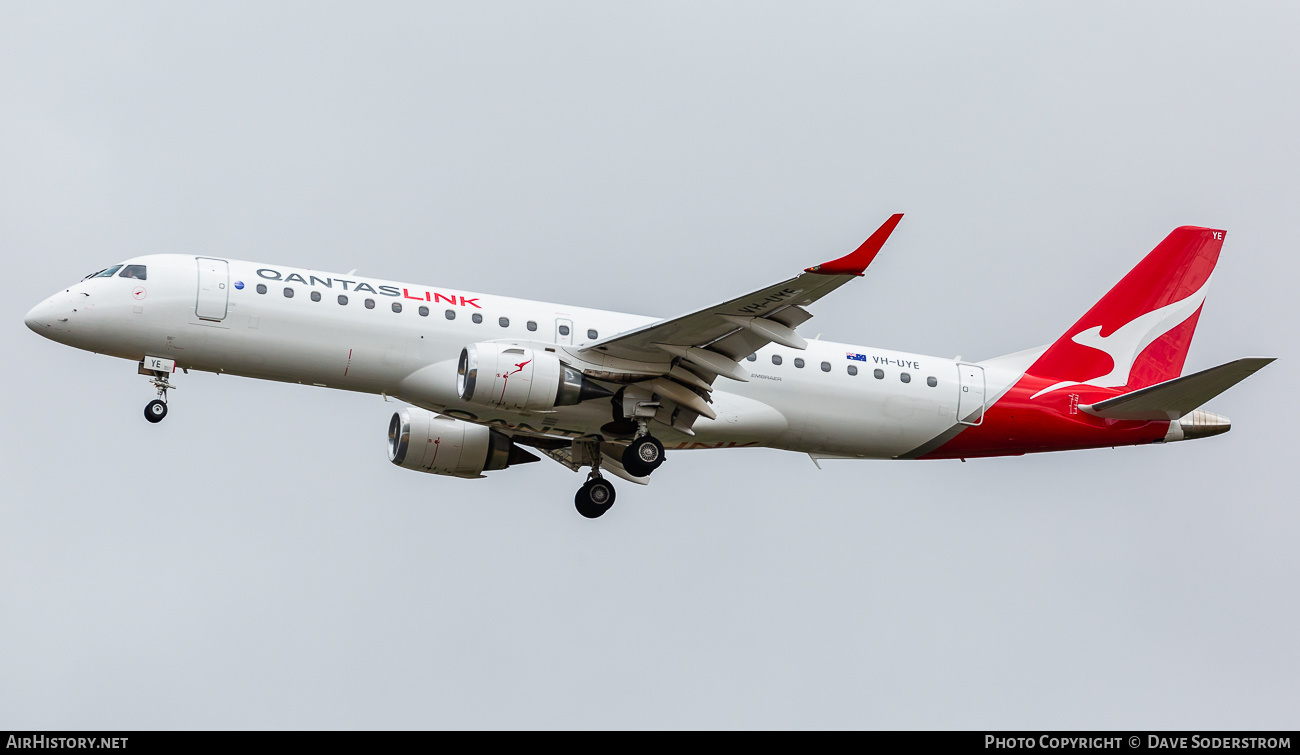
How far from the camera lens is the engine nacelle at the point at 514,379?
30.5m

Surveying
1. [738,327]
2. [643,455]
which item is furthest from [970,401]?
[643,455]

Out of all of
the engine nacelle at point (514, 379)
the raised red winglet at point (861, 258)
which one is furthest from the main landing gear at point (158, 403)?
the raised red winglet at point (861, 258)

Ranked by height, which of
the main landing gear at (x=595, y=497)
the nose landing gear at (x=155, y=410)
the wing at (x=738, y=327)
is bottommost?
the main landing gear at (x=595, y=497)

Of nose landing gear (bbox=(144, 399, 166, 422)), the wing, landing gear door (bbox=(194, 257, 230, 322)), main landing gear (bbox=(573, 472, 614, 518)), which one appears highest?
landing gear door (bbox=(194, 257, 230, 322))

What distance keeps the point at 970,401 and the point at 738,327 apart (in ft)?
24.4

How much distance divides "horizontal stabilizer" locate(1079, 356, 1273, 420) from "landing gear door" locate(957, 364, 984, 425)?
2.64 meters

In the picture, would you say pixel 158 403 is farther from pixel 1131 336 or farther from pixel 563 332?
pixel 1131 336

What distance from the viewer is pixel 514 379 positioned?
30.7 meters

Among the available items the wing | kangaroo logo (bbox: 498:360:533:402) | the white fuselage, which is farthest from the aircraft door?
kangaroo logo (bbox: 498:360:533:402)

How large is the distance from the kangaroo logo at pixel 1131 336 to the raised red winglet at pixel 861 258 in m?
11.6

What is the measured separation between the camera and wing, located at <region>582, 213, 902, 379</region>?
90.3 feet

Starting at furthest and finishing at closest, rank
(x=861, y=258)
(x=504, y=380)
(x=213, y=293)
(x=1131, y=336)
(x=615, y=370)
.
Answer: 1. (x=1131, y=336)
2. (x=615, y=370)
3. (x=213, y=293)
4. (x=504, y=380)
5. (x=861, y=258)

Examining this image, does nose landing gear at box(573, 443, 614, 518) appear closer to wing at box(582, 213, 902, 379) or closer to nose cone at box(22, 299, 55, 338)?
wing at box(582, 213, 902, 379)

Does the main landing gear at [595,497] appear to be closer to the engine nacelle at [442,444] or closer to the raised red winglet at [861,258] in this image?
the engine nacelle at [442,444]
